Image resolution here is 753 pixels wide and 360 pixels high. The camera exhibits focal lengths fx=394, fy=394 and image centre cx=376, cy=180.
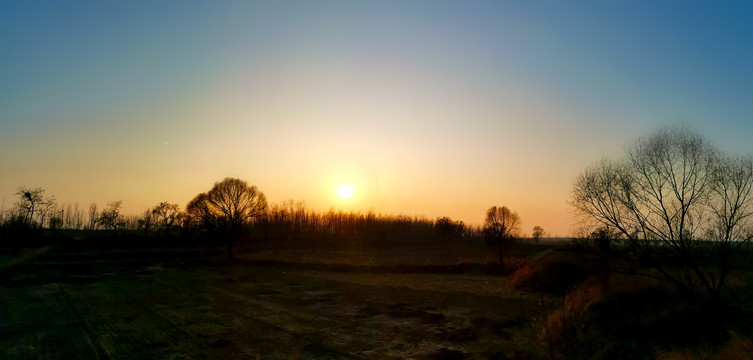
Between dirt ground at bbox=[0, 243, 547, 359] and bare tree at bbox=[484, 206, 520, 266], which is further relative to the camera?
bare tree at bbox=[484, 206, 520, 266]

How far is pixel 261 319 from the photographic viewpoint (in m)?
15.5

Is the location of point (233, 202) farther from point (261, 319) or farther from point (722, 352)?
point (722, 352)

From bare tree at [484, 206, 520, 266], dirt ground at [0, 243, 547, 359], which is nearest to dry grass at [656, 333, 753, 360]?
dirt ground at [0, 243, 547, 359]

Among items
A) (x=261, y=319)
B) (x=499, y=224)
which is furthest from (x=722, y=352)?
(x=499, y=224)

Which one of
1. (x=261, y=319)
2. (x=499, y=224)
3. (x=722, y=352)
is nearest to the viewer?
(x=722, y=352)

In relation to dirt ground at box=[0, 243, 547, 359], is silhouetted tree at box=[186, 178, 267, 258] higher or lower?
higher

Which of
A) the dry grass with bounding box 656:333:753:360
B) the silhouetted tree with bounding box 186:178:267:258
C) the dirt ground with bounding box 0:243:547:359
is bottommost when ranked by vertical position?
the dirt ground with bounding box 0:243:547:359

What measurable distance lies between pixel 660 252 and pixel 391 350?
11.0 metres

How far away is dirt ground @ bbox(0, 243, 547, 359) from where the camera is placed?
11367 mm

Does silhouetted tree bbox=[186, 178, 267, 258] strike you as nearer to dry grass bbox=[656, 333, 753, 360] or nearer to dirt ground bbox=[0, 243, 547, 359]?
dirt ground bbox=[0, 243, 547, 359]

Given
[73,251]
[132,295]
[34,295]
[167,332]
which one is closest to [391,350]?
[167,332]

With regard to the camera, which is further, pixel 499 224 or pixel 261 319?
pixel 499 224

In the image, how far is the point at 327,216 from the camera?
486ft

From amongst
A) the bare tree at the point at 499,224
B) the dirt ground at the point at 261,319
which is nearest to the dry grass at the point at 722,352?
the dirt ground at the point at 261,319
